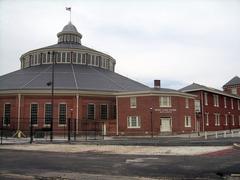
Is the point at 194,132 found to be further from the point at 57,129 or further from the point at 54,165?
the point at 54,165

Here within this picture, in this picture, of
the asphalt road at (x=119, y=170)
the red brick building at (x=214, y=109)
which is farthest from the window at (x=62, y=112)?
the asphalt road at (x=119, y=170)

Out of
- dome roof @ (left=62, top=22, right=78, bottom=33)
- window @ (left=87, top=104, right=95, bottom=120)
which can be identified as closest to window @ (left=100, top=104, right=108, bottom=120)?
window @ (left=87, top=104, right=95, bottom=120)

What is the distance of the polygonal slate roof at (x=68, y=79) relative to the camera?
53.1 meters

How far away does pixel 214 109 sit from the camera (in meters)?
63.3

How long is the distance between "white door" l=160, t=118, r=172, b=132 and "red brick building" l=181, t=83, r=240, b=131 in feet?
30.8

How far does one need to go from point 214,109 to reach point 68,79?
87.1 feet

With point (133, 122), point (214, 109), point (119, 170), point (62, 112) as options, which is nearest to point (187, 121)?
point (133, 122)

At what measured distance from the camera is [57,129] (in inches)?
1992

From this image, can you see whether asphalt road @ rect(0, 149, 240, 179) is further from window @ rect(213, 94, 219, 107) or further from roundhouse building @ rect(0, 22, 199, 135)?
window @ rect(213, 94, 219, 107)

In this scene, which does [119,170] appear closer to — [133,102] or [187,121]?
[133,102]

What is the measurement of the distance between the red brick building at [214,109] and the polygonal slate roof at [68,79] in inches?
374

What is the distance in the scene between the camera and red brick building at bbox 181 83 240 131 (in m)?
58.4

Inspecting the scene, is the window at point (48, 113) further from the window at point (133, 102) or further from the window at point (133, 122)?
the window at point (133, 102)

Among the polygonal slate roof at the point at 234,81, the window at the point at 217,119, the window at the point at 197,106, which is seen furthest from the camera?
the polygonal slate roof at the point at 234,81
